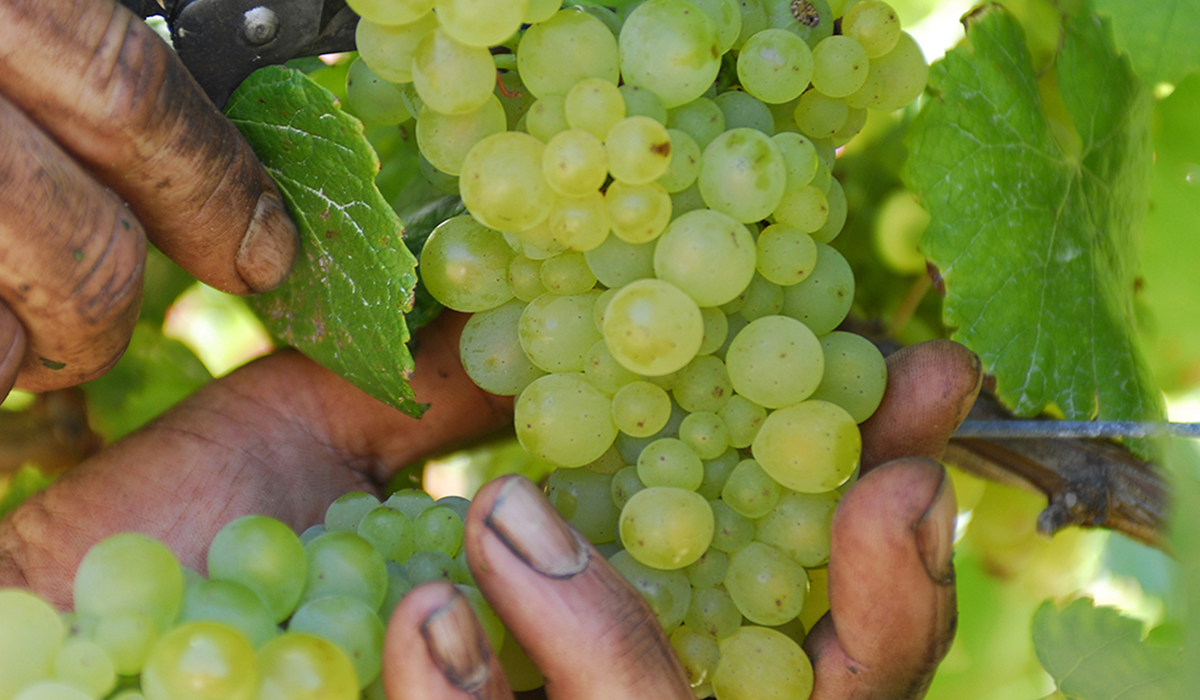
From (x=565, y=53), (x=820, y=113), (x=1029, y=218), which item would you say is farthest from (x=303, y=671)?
(x=1029, y=218)

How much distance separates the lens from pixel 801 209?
527mm

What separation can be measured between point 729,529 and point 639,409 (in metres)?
0.10

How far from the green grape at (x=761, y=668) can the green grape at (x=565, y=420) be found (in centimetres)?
15

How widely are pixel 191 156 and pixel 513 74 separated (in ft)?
0.70

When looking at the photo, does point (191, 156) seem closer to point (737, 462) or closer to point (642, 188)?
point (642, 188)

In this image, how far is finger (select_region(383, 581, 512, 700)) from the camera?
1.28 ft

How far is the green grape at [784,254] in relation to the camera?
52cm

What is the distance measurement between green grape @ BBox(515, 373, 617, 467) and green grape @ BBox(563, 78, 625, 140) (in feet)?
0.52

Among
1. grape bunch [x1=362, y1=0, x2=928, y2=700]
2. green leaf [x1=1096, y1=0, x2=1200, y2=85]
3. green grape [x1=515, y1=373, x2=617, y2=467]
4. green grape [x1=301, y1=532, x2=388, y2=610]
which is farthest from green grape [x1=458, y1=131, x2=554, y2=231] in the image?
green leaf [x1=1096, y1=0, x2=1200, y2=85]

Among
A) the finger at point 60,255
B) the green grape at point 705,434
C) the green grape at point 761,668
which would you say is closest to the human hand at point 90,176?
the finger at point 60,255

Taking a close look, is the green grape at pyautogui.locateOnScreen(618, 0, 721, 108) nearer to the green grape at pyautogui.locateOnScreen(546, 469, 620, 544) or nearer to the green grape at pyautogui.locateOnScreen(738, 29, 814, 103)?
the green grape at pyautogui.locateOnScreen(738, 29, 814, 103)

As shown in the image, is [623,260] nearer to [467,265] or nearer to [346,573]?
[467,265]

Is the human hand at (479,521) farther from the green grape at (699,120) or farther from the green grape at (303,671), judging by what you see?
the green grape at (699,120)

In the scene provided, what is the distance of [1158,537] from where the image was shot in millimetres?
707
